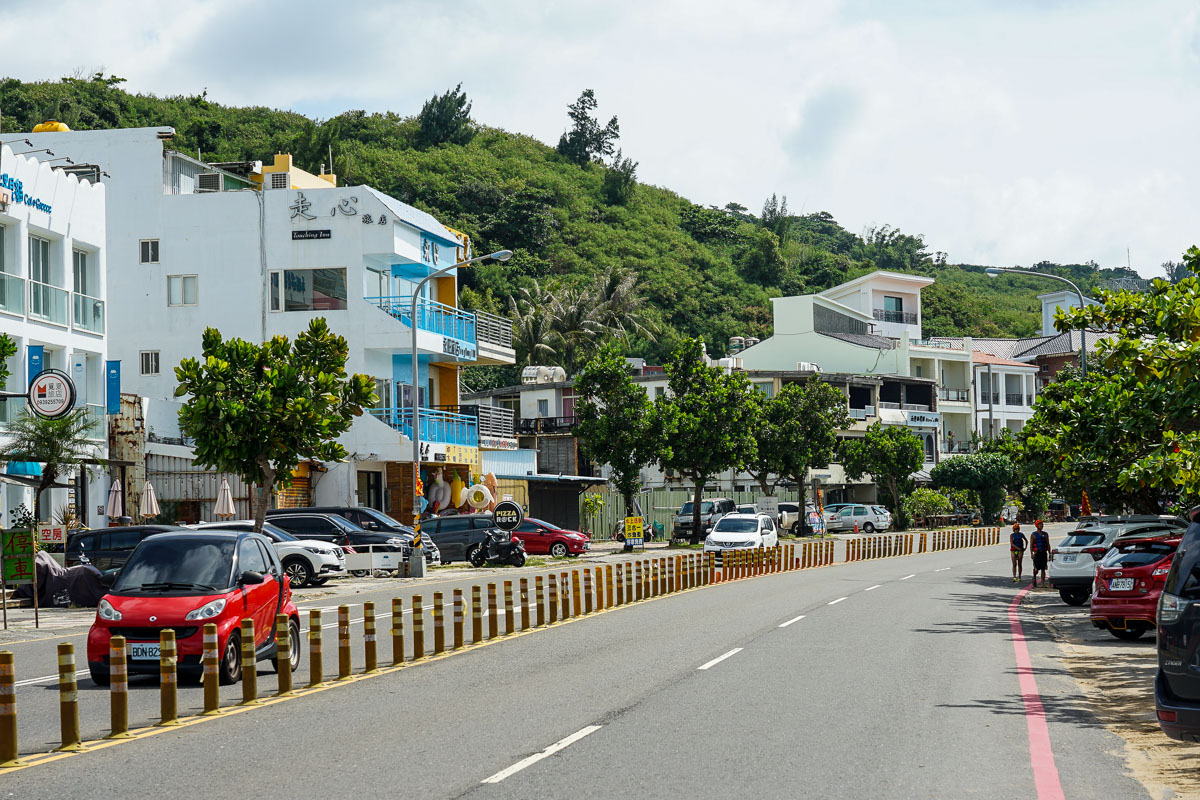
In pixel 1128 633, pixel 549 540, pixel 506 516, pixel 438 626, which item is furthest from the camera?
pixel 549 540

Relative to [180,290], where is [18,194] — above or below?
above

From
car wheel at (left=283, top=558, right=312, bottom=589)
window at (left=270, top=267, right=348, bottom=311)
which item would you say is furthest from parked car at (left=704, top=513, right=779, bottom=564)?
window at (left=270, top=267, right=348, bottom=311)

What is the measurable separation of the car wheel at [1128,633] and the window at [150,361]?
119ft

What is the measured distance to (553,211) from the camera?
3895 inches

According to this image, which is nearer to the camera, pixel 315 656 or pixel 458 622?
pixel 315 656

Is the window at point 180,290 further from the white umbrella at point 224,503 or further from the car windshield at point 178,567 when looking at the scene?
the car windshield at point 178,567

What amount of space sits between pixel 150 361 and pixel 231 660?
35879mm

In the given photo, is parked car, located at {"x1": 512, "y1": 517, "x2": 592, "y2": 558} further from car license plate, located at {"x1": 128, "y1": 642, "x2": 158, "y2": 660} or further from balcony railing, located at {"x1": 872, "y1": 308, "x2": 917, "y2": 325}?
balcony railing, located at {"x1": 872, "y1": 308, "x2": 917, "y2": 325}

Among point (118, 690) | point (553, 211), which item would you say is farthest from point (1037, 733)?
point (553, 211)

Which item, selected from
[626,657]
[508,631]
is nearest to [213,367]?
[508,631]

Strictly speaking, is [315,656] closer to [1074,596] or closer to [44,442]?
[1074,596]

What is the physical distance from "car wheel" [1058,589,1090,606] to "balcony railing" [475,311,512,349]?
29.9 metres

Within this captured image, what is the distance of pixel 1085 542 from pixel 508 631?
1342 centimetres

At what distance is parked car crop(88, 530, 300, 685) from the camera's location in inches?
559
